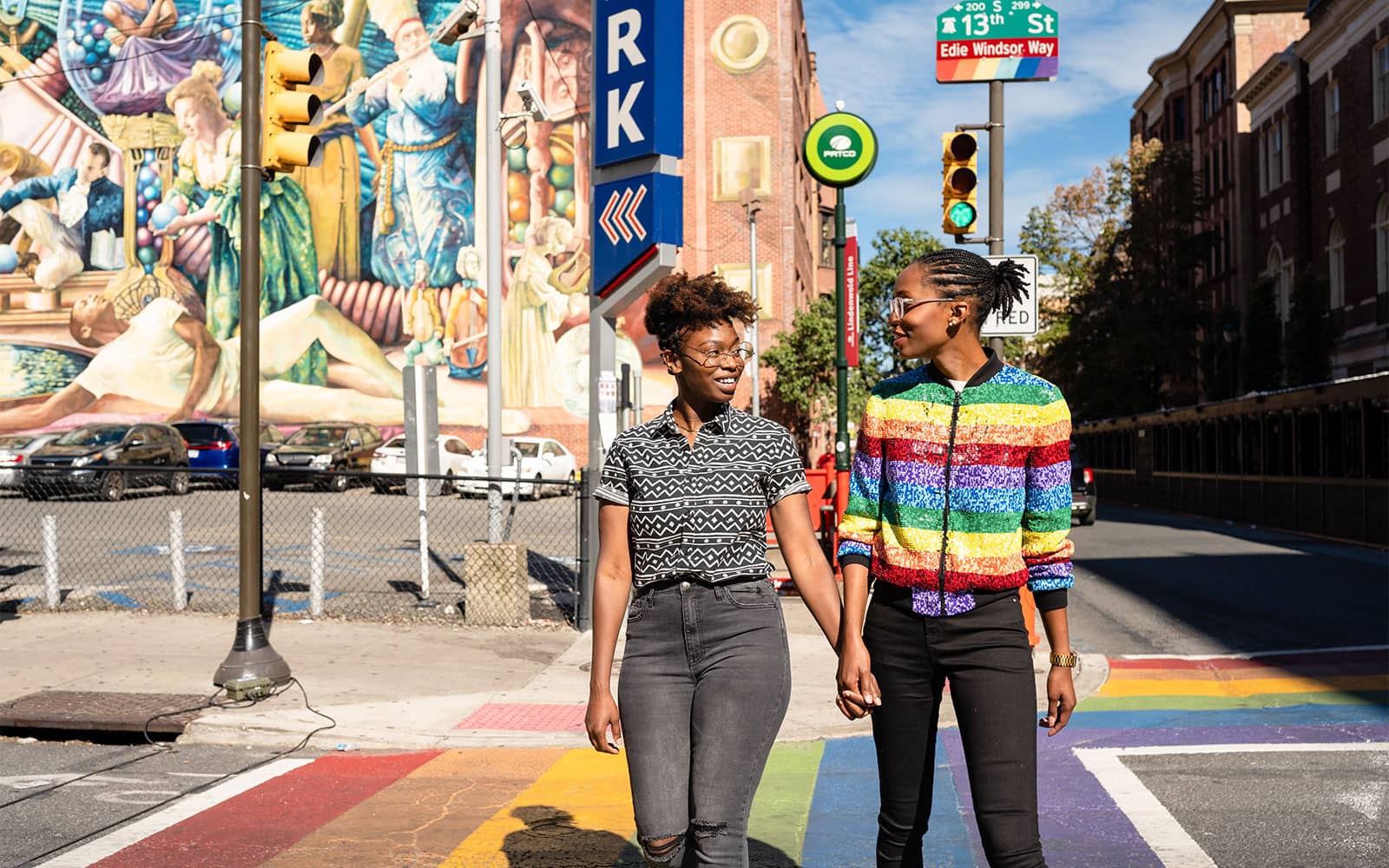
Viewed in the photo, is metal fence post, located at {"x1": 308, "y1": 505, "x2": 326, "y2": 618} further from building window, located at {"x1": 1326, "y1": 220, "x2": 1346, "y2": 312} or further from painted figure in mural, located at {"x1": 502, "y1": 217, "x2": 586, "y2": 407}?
building window, located at {"x1": 1326, "y1": 220, "x2": 1346, "y2": 312}

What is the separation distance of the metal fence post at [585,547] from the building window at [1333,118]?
35.4 meters

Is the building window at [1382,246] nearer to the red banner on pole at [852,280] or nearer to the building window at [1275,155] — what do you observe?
the building window at [1275,155]

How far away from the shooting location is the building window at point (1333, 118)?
39119 millimetres

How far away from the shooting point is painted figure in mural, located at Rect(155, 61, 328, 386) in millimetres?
45656

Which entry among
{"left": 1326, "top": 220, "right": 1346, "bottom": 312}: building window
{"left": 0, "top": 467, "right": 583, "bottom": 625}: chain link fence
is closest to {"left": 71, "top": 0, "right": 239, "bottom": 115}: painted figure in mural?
{"left": 0, "top": 467, "right": 583, "bottom": 625}: chain link fence

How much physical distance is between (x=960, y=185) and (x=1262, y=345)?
1303 inches

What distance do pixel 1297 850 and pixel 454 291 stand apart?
4210 cm

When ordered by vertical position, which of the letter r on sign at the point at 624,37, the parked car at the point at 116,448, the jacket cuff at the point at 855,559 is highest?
the letter r on sign at the point at 624,37

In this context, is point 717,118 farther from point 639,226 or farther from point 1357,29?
point 639,226

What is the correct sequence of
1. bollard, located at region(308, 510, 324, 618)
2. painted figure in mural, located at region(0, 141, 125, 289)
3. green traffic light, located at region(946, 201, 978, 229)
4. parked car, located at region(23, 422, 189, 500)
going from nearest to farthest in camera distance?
green traffic light, located at region(946, 201, 978, 229)
bollard, located at region(308, 510, 324, 618)
parked car, located at region(23, 422, 189, 500)
painted figure in mural, located at region(0, 141, 125, 289)

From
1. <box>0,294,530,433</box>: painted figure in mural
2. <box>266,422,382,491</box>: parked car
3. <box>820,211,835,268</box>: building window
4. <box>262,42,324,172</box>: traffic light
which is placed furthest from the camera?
<box>820,211,835,268</box>: building window

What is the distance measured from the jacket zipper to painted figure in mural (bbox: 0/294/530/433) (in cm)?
4141

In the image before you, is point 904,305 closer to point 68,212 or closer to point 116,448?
point 116,448

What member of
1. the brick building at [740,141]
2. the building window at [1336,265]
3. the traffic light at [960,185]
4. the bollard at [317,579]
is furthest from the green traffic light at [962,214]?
the brick building at [740,141]
